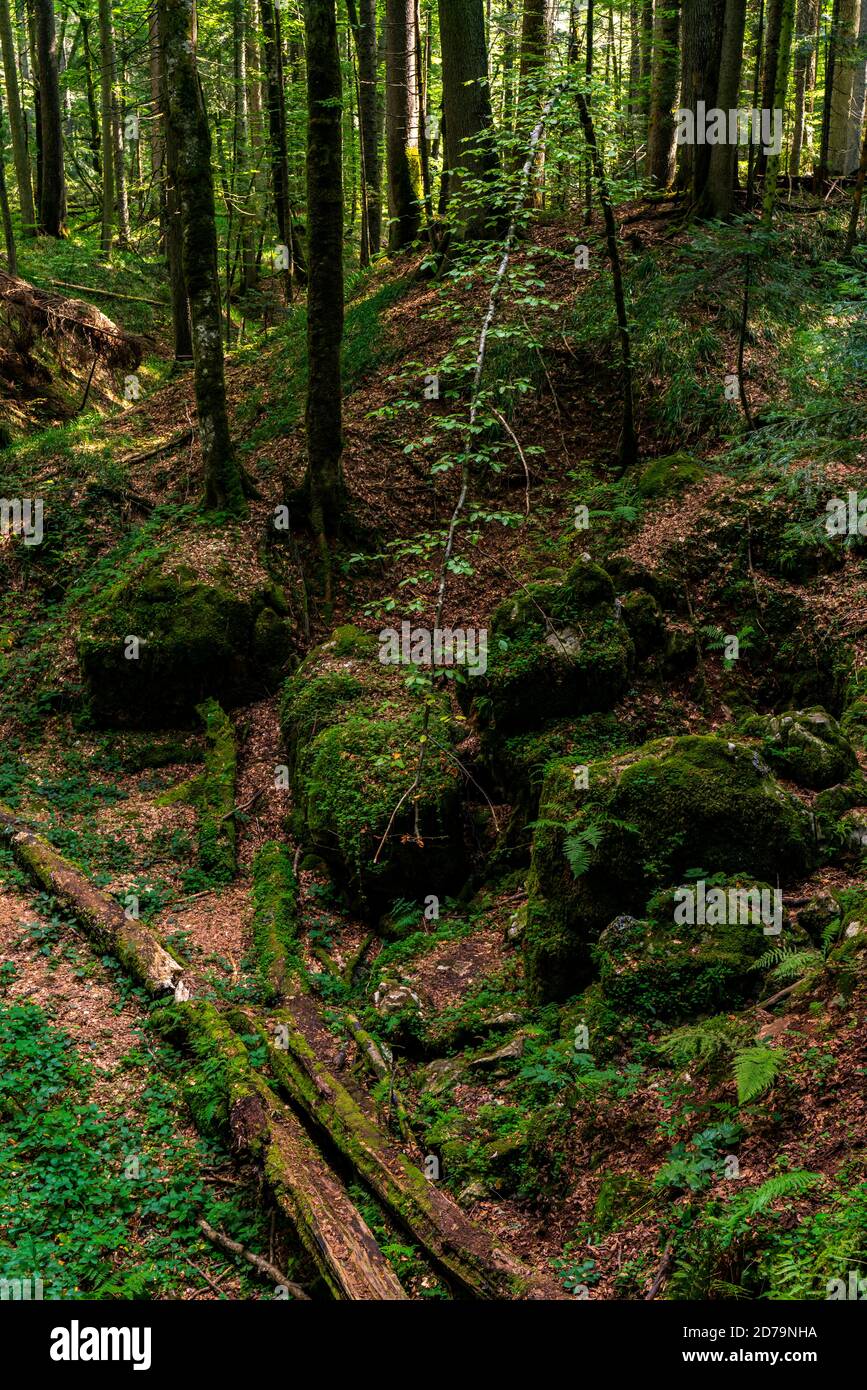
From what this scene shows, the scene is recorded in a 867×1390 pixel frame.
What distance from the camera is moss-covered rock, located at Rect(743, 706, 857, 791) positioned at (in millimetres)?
6738

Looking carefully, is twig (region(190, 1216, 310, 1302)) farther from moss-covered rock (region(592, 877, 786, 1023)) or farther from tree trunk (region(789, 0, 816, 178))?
tree trunk (region(789, 0, 816, 178))

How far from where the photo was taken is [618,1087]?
4855mm

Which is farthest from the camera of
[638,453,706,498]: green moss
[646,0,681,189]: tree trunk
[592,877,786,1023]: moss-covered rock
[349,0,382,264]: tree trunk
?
[349,0,382,264]: tree trunk

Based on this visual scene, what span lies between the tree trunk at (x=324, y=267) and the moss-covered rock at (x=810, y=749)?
21.2 feet

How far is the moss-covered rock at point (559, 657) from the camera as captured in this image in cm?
783

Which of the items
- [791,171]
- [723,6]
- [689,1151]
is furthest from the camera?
[791,171]

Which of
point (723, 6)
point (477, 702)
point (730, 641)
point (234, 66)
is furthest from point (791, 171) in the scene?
point (234, 66)

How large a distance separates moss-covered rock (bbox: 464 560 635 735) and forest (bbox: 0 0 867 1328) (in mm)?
49

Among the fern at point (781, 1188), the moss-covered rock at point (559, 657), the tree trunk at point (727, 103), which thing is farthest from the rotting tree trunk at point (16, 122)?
the fern at point (781, 1188)

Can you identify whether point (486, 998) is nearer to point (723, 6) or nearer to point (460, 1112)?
point (460, 1112)

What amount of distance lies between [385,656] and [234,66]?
68.0ft

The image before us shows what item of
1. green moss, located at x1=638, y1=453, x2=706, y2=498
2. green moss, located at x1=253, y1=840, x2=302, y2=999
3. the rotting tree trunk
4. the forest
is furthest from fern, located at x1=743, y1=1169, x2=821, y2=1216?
the rotting tree trunk

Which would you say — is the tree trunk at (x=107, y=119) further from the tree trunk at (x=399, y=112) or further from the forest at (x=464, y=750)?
the forest at (x=464, y=750)
